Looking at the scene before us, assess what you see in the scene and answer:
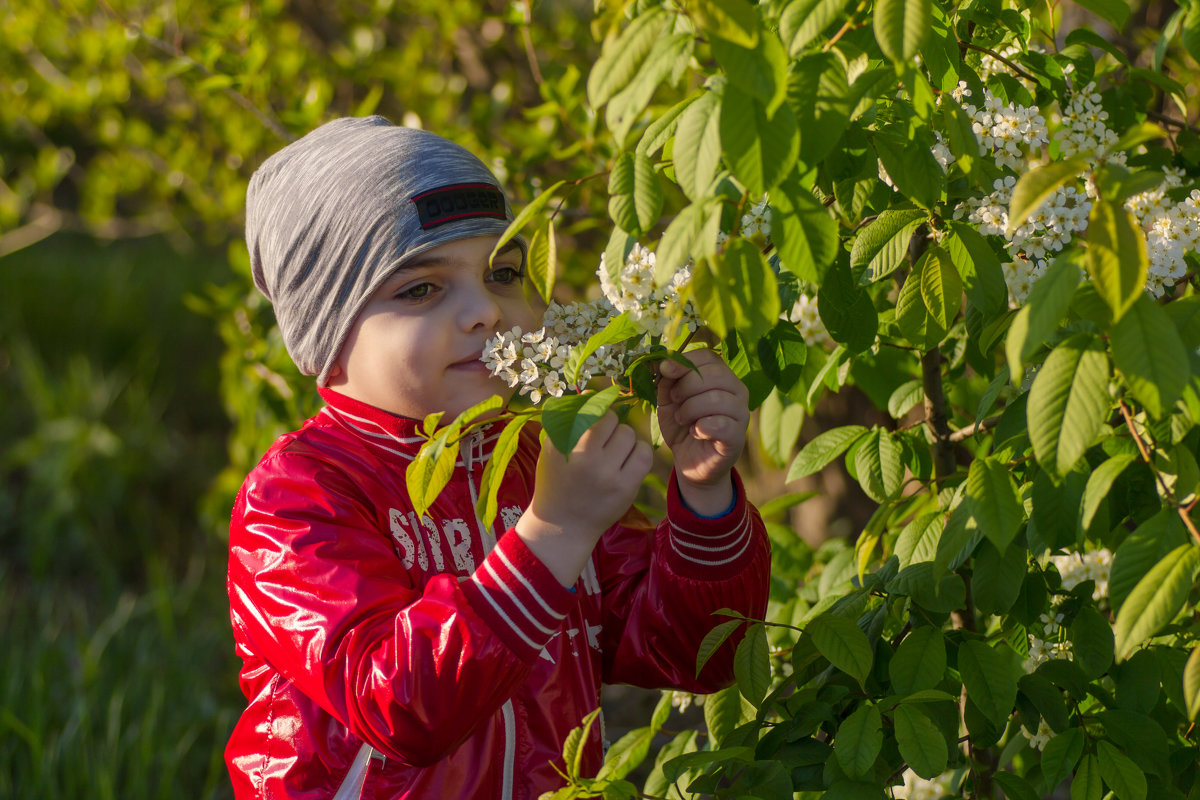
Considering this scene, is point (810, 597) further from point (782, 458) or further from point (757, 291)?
point (757, 291)

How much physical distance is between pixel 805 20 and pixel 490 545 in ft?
2.78

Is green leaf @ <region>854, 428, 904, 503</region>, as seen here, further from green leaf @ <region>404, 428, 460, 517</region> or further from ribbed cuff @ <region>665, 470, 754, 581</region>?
green leaf @ <region>404, 428, 460, 517</region>

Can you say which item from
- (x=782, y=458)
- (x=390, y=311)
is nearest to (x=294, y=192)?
(x=390, y=311)

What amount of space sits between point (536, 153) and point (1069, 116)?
131 cm

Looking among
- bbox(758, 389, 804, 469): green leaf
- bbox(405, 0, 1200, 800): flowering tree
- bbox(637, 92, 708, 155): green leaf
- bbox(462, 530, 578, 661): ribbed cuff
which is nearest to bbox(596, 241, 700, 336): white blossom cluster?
bbox(405, 0, 1200, 800): flowering tree

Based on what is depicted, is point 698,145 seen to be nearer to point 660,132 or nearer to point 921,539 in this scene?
point 660,132

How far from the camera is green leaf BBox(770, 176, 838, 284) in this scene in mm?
948

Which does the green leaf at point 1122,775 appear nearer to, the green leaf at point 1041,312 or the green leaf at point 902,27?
the green leaf at point 1041,312

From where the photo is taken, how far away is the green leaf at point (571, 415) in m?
0.97

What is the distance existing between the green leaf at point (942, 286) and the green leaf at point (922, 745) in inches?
17.2

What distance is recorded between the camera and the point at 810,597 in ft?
6.10

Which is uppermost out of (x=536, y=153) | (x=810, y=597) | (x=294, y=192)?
(x=294, y=192)

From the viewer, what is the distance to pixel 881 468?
1541 millimetres

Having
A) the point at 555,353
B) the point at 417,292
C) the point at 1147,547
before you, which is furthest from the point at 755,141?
the point at 417,292
